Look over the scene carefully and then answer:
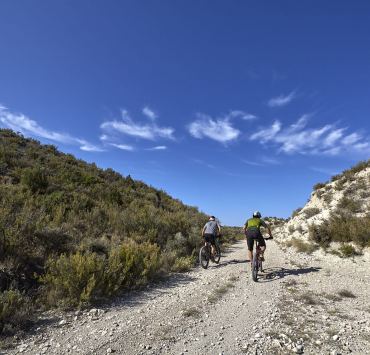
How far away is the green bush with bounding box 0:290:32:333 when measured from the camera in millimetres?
5423

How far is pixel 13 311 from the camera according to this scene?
18.7 ft

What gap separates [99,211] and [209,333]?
990 cm

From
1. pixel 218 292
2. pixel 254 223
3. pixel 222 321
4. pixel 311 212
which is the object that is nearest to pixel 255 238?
pixel 254 223

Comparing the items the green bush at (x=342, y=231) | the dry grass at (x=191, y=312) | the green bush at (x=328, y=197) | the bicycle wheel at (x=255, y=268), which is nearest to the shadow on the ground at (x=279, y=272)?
the bicycle wheel at (x=255, y=268)

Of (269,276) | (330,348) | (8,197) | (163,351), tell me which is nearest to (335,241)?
(269,276)

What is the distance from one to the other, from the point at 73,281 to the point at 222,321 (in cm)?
340

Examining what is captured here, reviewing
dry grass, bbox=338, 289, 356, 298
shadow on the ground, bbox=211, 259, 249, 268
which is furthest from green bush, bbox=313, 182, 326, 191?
dry grass, bbox=338, 289, 356, 298

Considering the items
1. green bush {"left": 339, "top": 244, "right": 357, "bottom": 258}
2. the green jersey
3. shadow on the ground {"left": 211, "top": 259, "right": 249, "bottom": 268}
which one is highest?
the green jersey

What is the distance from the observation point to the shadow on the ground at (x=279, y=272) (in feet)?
33.9

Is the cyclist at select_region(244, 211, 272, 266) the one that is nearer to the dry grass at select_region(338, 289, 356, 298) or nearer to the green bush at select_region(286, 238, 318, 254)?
the dry grass at select_region(338, 289, 356, 298)

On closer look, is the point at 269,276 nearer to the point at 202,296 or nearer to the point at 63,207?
the point at 202,296

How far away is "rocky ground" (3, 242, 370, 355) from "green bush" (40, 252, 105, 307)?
0.45m

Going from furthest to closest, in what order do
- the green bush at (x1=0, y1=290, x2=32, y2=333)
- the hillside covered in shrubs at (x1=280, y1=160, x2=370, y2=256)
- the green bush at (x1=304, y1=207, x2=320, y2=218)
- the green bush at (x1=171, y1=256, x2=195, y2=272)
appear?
the green bush at (x1=304, y1=207, x2=320, y2=218)
the hillside covered in shrubs at (x1=280, y1=160, x2=370, y2=256)
the green bush at (x1=171, y1=256, x2=195, y2=272)
the green bush at (x1=0, y1=290, x2=32, y2=333)

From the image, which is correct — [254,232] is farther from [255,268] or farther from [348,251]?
[348,251]
